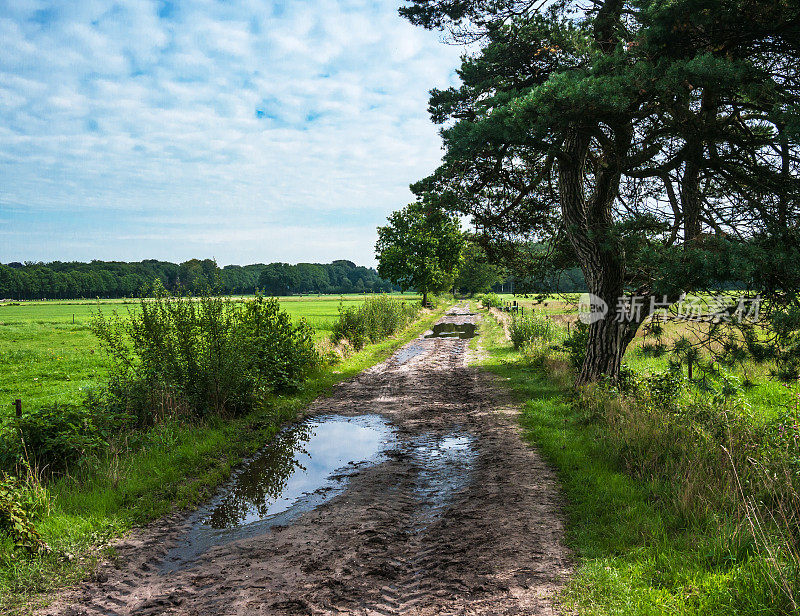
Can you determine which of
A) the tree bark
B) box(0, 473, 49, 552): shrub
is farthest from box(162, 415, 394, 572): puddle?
the tree bark

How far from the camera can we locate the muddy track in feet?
12.6

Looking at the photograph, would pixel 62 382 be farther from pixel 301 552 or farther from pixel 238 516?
pixel 301 552

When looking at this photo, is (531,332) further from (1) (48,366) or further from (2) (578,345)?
(1) (48,366)

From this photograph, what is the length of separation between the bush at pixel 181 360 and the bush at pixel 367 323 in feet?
32.8

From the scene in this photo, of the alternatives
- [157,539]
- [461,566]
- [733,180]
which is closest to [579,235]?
[733,180]

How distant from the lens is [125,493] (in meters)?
5.86

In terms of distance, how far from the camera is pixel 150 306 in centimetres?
895

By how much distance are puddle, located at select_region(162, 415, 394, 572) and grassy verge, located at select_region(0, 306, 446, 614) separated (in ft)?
1.19

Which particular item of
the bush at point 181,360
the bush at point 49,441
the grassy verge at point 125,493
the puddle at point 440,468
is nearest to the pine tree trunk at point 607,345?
the puddle at point 440,468

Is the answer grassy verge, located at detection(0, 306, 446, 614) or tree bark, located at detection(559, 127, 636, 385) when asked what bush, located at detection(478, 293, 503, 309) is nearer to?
tree bark, located at detection(559, 127, 636, 385)

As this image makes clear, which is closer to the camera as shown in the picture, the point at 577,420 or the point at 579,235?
the point at 577,420

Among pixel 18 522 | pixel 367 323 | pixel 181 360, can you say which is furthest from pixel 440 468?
pixel 367 323

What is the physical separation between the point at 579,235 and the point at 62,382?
16.8 meters

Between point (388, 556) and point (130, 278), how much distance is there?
133m
